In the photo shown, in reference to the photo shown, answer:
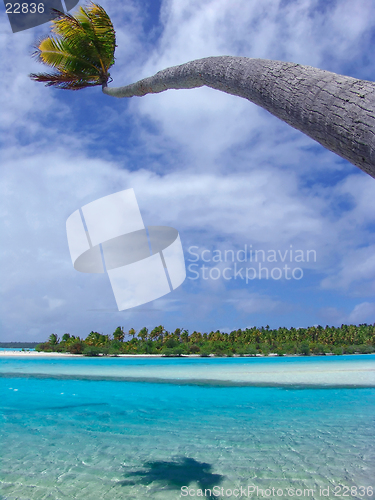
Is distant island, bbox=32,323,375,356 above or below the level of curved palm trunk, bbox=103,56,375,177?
below

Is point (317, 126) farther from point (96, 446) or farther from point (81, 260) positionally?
point (81, 260)

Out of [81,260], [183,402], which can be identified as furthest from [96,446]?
[183,402]

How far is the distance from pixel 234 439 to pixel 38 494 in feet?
12.8

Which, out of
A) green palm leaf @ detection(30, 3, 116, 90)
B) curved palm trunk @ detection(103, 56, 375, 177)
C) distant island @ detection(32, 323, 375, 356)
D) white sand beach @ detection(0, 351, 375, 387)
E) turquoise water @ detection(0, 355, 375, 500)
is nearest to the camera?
curved palm trunk @ detection(103, 56, 375, 177)

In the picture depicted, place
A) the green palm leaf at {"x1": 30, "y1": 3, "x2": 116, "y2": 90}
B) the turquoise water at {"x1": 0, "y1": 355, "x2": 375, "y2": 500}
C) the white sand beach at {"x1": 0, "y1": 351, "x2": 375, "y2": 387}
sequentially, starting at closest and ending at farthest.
Result: the turquoise water at {"x1": 0, "y1": 355, "x2": 375, "y2": 500} < the green palm leaf at {"x1": 30, "y1": 3, "x2": 116, "y2": 90} < the white sand beach at {"x1": 0, "y1": 351, "x2": 375, "y2": 387}

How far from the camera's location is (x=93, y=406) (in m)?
10.9

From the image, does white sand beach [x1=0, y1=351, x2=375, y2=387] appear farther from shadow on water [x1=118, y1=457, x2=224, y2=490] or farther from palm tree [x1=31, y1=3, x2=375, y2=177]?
palm tree [x1=31, y1=3, x2=375, y2=177]

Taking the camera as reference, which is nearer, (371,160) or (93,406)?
(371,160)

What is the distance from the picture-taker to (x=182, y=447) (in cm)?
637

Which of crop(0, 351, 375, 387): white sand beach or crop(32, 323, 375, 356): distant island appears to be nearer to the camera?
crop(0, 351, 375, 387): white sand beach

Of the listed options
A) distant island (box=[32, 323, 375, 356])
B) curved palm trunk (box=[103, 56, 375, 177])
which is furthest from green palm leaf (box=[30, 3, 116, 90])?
distant island (box=[32, 323, 375, 356])

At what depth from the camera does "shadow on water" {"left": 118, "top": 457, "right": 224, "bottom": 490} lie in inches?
188

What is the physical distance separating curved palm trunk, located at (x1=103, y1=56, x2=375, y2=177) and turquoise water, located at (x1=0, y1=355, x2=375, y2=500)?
4.77 meters

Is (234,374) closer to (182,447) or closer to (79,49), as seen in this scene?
(182,447)
